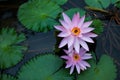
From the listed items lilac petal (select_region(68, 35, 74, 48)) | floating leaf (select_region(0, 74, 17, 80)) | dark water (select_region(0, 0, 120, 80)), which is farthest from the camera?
dark water (select_region(0, 0, 120, 80))

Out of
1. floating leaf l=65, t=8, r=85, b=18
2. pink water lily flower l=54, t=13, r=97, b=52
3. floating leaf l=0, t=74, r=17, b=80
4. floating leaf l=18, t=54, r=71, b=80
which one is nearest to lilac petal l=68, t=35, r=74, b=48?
pink water lily flower l=54, t=13, r=97, b=52

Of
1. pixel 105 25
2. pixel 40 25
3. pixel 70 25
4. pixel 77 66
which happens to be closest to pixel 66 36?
pixel 70 25

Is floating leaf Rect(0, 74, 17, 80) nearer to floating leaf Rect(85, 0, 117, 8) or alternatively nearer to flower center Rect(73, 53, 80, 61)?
flower center Rect(73, 53, 80, 61)

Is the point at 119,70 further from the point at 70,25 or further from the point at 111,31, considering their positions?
the point at 70,25

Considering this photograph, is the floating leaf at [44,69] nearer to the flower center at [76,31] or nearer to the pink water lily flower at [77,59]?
the pink water lily flower at [77,59]

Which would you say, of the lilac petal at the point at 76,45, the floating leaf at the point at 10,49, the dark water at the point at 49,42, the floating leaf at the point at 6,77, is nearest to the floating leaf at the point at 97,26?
the dark water at the point at 49,42

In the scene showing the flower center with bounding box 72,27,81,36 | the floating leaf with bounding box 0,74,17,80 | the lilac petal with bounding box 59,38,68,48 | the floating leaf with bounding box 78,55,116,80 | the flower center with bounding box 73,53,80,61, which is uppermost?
the flower center with bounding box 72,27,81,36
